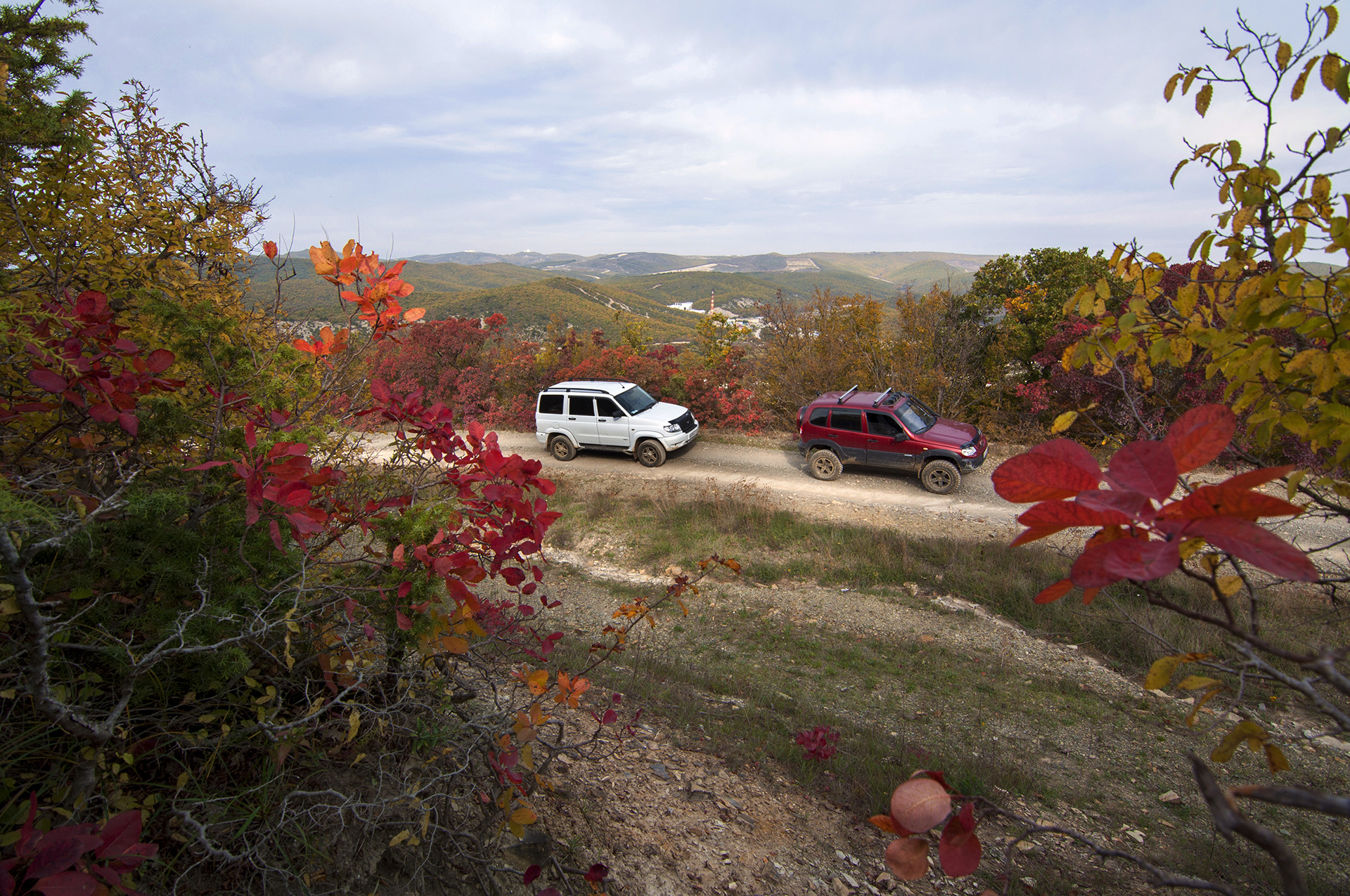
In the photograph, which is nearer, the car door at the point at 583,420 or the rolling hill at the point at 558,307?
the car door at the point at 583,420

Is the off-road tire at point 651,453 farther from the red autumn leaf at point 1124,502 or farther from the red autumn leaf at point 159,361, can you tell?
the red autumn leaf at point 1124,502

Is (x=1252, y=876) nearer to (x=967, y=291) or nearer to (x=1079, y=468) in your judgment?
(x=1079, y=468)

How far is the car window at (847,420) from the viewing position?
11789 mm

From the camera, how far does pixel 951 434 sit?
11570mm

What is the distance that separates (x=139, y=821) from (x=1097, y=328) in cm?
324

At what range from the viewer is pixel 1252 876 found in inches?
127

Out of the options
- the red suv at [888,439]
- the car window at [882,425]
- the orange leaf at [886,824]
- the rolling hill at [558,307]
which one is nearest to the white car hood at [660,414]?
the red suv at [888,439]

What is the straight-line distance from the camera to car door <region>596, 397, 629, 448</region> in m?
13.7

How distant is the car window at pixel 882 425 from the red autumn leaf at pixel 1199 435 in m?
10.8

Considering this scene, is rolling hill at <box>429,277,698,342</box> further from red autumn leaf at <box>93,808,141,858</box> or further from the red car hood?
red autumn leaf at <box>93,808,141,858</box>

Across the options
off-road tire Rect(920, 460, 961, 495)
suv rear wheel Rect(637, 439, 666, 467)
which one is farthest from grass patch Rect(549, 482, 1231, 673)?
off-road tire Rect(920, 460, 961, 495)

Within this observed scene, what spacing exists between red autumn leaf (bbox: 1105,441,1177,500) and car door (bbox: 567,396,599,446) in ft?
42.8

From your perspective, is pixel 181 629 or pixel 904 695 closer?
pixel 181 629

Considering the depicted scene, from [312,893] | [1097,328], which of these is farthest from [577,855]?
[1097,328]
